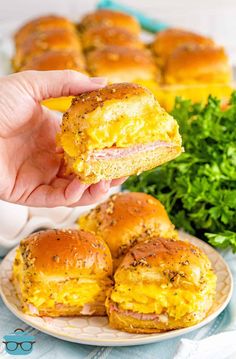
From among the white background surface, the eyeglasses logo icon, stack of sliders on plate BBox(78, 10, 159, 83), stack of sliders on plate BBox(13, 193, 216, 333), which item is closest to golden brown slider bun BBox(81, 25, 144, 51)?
stack of sliders on plate BBox(78, 10, 159, 83)

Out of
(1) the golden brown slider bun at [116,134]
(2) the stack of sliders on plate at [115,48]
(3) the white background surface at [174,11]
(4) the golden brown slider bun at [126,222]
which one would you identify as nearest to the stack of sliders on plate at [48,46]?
(2) the stack of sliders on plate at [115,48]

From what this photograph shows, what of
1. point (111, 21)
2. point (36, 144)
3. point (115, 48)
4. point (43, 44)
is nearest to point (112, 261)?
point (36, 144)

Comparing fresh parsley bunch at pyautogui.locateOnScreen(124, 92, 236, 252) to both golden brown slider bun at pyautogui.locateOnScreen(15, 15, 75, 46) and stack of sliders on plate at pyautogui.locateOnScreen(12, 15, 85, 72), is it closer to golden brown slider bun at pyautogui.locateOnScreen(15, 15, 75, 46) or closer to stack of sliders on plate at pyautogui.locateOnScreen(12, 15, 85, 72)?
stack of sliders on plate at pyautogui.locateOnScreen(12, 15, 85, 72)

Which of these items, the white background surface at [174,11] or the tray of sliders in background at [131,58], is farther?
the white background surface at [174,11]

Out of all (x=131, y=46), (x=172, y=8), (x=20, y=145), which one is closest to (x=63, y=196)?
(x=20, y=145)

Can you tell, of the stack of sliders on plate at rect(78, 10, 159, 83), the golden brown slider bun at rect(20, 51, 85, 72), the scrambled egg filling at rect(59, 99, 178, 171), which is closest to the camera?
the scrambled egg filling at rect(59, 99, 178, 171)

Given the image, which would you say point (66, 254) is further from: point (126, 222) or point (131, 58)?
point (131, 58)

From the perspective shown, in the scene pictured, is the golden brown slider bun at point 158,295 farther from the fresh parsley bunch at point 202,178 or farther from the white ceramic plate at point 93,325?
the fresh parsley bunch at point 202,178
